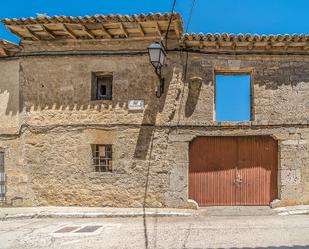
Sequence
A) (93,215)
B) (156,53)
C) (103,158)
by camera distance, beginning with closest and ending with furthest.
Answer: (156,53) → (93,215) → (103,158)

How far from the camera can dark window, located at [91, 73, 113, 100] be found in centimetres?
803

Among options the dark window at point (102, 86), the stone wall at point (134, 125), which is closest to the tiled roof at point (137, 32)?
the stone wall at point (134, 125)

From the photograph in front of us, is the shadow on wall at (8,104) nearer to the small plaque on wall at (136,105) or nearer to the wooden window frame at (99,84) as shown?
the wooden window frame at (99,84)

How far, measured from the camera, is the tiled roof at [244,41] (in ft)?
23.4

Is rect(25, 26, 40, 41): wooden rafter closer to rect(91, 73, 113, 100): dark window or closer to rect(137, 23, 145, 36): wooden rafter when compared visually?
rect(91, 73, 113, 100): dark window

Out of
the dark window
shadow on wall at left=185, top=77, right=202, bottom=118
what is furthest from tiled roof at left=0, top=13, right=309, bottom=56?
the dark window

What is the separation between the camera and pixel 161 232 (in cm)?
562

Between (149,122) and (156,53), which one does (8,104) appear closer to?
(149,122)

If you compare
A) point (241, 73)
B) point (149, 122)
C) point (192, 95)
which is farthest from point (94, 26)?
point (241, 73)

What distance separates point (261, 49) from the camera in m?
7.61

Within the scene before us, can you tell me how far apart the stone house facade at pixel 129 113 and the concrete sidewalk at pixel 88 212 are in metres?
0.30

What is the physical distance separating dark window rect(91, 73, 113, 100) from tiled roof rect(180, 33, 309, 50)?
2.26m

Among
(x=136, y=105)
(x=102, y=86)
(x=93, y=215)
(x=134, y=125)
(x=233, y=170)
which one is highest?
(x=102, y=86)

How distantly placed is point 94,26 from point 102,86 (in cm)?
165
